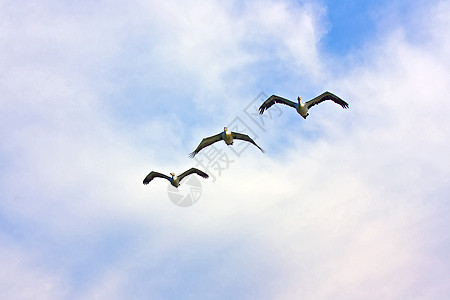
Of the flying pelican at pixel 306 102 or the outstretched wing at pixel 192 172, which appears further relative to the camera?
the outstretched wing at pixel 192 172

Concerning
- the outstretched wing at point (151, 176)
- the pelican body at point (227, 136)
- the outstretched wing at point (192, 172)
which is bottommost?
the pelican body at point (227, 136)

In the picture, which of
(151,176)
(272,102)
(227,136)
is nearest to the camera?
(227,136)

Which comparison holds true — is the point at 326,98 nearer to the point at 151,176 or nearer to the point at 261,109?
the point at 261,109

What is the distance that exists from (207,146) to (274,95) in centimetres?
701

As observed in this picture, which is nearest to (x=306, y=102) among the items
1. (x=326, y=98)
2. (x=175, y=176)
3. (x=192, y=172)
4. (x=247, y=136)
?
(x=326, y=98)

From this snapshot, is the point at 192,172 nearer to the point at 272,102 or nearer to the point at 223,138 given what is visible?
the point at 223,138

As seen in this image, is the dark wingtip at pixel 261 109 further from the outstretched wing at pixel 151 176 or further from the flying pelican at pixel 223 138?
the outstretched wing at pixel 151 176

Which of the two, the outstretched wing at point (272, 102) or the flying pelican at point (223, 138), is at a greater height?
the outstretched wing at point (272, 102)

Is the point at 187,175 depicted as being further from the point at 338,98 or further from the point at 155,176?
the point at 338,98

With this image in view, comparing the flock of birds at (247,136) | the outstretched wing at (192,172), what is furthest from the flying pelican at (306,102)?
the outstretched wing at (192,172)

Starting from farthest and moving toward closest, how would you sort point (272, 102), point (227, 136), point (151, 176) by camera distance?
point (151, 176), point (272, 102), point (227, 136)

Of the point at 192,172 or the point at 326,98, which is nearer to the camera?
the point at 326,98

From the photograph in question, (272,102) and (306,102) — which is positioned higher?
(272,102)

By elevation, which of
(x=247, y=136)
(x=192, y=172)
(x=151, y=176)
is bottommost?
(x=247, y=136)
